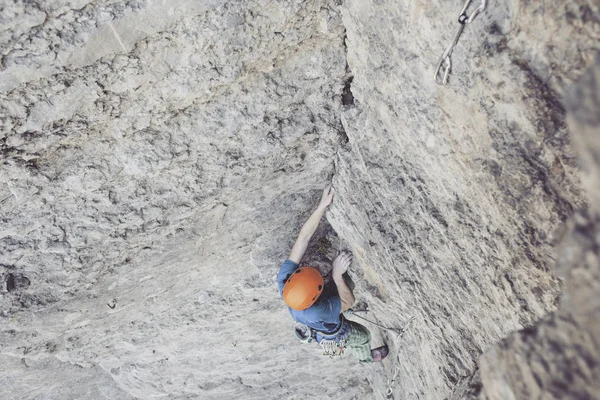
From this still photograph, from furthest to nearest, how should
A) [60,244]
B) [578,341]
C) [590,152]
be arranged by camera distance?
[60,244], [578,341], [590,152]

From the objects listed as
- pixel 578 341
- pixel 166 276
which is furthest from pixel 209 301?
pixel 578 341

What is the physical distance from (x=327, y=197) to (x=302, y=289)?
93cm

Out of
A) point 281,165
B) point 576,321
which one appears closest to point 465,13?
point 576,321

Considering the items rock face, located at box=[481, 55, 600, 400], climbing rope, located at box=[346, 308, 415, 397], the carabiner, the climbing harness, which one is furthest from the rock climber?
rock face, located at box=[481, 55, 600, 400]

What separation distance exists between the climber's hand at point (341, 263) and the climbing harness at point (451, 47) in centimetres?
284

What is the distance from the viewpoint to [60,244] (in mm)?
4094

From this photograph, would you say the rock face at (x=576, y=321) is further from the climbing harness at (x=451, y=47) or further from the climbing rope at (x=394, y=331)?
the climbing rope at (x=394, y=331)

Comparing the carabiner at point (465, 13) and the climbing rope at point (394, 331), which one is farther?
the climbing rope at point (394, 331)

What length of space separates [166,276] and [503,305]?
344cm

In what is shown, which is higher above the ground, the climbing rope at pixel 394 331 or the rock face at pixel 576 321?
the rock face at pixel 576 321

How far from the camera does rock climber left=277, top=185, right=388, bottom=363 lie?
14.9ft

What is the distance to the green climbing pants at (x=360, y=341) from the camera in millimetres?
5699

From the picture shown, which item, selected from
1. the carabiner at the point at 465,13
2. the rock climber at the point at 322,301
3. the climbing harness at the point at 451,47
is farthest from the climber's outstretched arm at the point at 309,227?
the carabiner at the point at 465,13

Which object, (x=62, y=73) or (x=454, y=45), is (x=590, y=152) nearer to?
(x=454, y=45)
